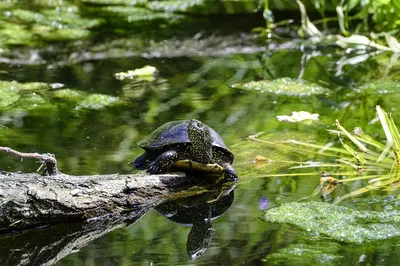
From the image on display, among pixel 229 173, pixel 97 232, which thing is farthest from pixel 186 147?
pixel 97 232

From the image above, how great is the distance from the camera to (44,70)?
459cm

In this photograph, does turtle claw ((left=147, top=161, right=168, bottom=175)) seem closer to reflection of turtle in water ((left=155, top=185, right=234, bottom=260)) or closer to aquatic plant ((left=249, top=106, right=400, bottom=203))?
reflection of turtle in water ((left=155, top=185, right=234, bottom=260))

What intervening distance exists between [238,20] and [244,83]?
1757 mm

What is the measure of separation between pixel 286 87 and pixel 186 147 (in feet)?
5.44

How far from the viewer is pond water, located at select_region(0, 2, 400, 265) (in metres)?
2.12

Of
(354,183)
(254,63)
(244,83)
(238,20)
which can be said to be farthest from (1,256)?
(238,20)

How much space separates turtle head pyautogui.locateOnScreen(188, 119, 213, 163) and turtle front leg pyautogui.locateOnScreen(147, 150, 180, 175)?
3.2 inches

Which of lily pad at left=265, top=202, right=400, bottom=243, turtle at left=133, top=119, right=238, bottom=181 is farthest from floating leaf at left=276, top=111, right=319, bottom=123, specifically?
lily pad at left=265, top=202, right=400, bottom=243

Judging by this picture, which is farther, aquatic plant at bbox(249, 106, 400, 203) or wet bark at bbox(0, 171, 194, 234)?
aquatic plant at bbox(249, 106, 400, 203)

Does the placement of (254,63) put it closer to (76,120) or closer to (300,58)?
(300,58)

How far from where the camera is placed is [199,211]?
8.06ft

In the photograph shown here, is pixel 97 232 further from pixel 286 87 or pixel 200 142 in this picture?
pixel 286 87

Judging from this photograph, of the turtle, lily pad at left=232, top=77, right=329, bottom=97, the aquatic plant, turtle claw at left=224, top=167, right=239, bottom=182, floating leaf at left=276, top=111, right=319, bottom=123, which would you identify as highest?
the turtle

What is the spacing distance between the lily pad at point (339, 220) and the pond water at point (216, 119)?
0.04 meters
